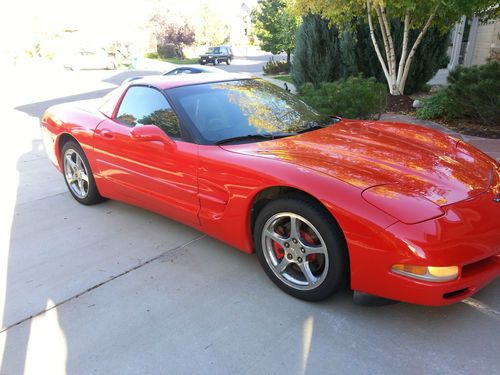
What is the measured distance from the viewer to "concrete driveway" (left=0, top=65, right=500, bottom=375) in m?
2.15

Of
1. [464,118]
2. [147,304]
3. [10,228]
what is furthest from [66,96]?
[147,304]

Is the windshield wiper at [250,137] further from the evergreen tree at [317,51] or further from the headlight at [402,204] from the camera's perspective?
the evergreen tree at [317,51]

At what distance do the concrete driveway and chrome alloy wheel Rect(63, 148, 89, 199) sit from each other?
2.53ft

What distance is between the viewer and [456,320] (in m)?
2.36

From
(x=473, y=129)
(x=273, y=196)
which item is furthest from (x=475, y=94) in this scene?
(x=273, y=196)

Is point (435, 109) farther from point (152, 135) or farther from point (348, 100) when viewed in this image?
point (152, 135)

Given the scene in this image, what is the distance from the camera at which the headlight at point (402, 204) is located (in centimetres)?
208

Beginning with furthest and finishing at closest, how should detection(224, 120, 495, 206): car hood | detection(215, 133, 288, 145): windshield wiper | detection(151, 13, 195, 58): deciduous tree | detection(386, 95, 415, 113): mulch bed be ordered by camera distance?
1. detection(151, 13, 195, 58): deciduous tree
2. detection(386, 95, 415, 113): mulch bed
3. detection(215, 133, 288, 145): windshield wiper
4. detection(224, 120, 495, 206): car hood

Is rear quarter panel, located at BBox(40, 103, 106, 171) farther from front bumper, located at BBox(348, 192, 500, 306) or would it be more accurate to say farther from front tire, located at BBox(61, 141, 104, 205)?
front bumper, located at BBox(348, 192, 500, 306)

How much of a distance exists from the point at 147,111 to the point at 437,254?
2.59 meters

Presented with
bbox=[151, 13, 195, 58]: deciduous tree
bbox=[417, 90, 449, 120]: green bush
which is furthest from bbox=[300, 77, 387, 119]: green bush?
bbox=[151, 13, 195, 58]: deciduous tree

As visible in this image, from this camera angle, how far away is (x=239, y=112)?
129 inches

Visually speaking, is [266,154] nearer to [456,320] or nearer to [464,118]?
[456,320]

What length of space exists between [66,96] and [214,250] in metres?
13.3
